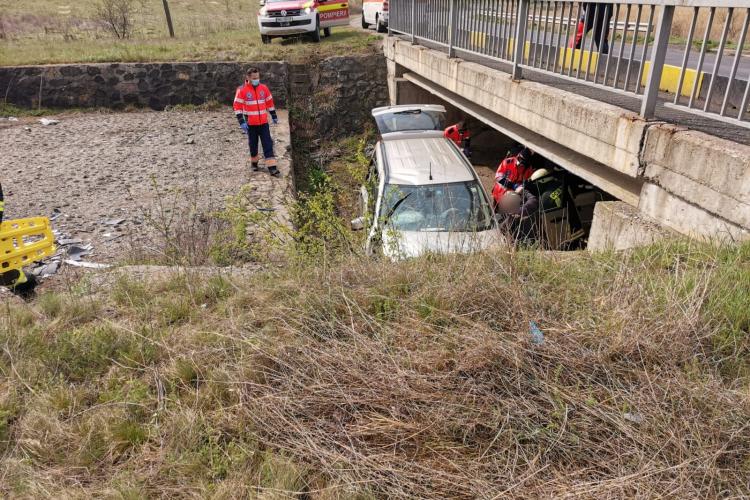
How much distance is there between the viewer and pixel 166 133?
41.3 feet

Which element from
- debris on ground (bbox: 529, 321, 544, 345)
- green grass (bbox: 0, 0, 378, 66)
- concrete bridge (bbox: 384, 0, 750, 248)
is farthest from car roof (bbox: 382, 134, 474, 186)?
green grass (bbox: 0, 0, 378, 66)

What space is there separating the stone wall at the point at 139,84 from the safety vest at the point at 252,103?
243 inches

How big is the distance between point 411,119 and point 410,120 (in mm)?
41

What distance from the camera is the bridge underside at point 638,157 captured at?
3.50 meters

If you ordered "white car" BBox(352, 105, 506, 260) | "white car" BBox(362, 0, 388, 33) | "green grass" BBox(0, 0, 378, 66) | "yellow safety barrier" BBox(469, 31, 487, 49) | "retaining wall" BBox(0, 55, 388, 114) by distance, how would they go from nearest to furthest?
"white car" BBox(352, 105, 506, 260)
"yellow safety barrier" BBox(469, 31, 487, 49)
"retaining wall" BBox(0, 55, 388, 114)
"green grass" BBox(0, 0, 378, 66)
"white car" BBox(362, 0, 388, 33)

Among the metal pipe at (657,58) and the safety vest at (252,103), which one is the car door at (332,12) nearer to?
the safety vest at (252,103)

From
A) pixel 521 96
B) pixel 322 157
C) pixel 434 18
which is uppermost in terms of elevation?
pixel 434 18

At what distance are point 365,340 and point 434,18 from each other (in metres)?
8.86

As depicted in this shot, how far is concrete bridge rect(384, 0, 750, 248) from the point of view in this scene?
355cm

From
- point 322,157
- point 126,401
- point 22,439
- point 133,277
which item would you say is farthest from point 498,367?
point 322,157

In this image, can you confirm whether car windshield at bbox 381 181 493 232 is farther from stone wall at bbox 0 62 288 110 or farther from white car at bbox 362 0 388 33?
white car at bbox 362 0 388 33

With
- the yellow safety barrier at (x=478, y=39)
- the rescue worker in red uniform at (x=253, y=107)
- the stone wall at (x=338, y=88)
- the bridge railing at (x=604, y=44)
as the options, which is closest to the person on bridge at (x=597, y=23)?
the bridge railing at (x=604, y=44)

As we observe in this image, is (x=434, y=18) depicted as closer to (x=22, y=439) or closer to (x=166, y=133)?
(x=166, y=133)

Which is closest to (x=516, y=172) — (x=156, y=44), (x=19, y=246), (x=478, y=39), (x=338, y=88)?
(x=478, y=39)
